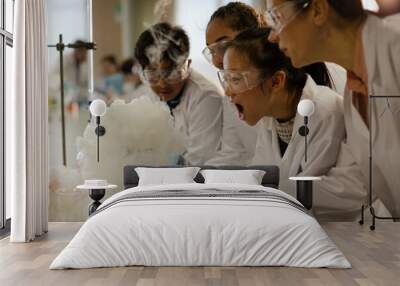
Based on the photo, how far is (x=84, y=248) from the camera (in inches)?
188

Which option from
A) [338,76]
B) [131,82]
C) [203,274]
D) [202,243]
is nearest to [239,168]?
[338,76]

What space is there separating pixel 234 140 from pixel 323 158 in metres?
1.03

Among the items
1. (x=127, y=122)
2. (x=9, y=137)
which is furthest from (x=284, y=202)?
(x=9, y=137)

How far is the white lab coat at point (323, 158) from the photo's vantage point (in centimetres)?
739

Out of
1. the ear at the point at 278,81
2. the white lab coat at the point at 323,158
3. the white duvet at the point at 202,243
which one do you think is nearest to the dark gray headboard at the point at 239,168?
the white lab coat at the point at 323,158

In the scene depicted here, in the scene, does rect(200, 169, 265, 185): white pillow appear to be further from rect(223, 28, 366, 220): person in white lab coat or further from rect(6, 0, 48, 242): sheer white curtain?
rect(6, 0, 48, 242): sheer white curtain

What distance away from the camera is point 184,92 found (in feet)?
25.0

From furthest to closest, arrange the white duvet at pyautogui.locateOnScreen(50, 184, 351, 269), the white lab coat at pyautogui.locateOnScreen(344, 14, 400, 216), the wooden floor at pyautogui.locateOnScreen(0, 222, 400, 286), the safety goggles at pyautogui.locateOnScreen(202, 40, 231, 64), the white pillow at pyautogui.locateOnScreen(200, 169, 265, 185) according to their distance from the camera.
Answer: the safety goggles at pyautogui.locateOnScreen(202, 40, 231, 64) → the white lab coat at pyautogui.locateOnScreen(344, 14, 400, 216) → the white pillow at pyautogui.locateOnScreen(200, 169, 265, 185) → the white duvet at pyautogui.locateOnScreen(50, 184, 351, 269) → the wooden floor at pyautogui.locateOnScreen(0, 222, 400, 286)

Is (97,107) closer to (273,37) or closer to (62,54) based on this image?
(62,54)

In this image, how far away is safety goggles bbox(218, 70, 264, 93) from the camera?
743 cm

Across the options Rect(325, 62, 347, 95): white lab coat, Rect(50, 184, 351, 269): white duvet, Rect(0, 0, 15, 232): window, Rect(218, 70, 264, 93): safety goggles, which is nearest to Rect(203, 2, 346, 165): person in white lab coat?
Rect(218, 70, 264, 93): safety goggles

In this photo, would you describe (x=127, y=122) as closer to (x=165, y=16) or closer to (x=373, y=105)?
(x=165, y=16)

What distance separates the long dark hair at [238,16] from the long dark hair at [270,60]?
0.10 meters

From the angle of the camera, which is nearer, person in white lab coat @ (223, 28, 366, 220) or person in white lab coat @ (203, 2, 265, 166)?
person in white lab coat @ (223, 28, 366, 220)
